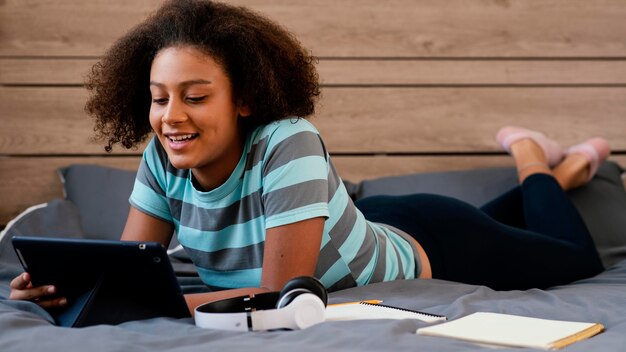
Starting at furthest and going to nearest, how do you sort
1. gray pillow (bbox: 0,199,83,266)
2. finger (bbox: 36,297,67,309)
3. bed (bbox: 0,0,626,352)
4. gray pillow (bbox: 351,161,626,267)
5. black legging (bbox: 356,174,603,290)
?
bed (bbox: 0,0,626,352) < gray pillow (bbox: 351,161,626,267) < gray pillow (bbox: 0,199,83,266) < black legging (bbox: 356,174,603,290) < finger (bbox: 36,297,67,309)

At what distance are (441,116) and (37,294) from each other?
1.70 m

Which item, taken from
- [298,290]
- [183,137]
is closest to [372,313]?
[298,290]

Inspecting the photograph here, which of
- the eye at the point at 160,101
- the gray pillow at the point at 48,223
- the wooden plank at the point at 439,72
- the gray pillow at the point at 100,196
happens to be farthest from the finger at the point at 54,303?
the wooden plank at the point at 439,72

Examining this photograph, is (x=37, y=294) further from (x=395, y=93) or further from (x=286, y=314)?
(x=395, y=93)

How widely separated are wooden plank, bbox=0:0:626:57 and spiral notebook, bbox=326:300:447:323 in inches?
61.3

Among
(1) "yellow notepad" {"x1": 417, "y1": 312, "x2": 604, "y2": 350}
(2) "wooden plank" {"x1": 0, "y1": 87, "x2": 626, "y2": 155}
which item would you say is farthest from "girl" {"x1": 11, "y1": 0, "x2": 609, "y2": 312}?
(2) "wooden plank" {"x1": 0, "y1": 87, "x2": 626, "y2": 155}

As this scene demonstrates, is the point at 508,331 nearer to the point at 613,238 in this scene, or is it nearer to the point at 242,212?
the point at 242,212

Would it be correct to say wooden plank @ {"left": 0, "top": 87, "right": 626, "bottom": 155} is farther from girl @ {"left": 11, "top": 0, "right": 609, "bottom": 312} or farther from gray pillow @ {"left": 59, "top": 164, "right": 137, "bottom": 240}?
girl @ {"left": 11, "top": 0, "right": 609, "bottom": 312}

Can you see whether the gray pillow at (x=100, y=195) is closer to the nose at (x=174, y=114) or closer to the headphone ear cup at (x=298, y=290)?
the nose at (x=174, y=114)

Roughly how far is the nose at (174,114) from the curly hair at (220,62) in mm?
117

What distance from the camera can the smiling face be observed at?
4.52ft

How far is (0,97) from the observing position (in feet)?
8.48

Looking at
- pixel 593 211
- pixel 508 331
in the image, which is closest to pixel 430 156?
pixel 593 211

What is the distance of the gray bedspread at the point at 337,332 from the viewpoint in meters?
0.99
